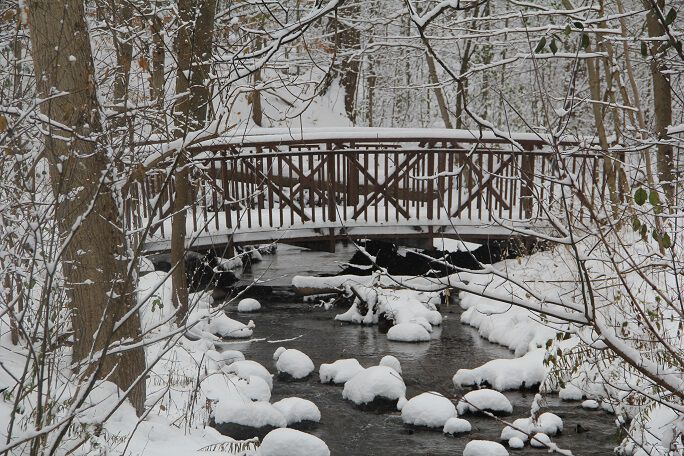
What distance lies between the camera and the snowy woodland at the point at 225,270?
284 cm

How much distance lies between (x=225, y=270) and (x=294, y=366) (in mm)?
3220

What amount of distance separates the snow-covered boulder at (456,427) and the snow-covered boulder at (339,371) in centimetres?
142

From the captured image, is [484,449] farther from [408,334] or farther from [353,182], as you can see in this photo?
[353,182]

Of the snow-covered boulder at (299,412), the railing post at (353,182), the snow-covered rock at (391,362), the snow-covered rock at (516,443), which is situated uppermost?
the railing post at (353,182)

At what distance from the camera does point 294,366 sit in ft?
26.3

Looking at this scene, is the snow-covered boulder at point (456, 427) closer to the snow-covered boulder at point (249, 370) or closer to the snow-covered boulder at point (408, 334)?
the snow-covered boulder at point (249, 370)

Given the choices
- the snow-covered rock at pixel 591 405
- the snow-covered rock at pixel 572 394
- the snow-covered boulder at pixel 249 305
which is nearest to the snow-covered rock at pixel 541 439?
the snow-covered rock at pixel 591 405

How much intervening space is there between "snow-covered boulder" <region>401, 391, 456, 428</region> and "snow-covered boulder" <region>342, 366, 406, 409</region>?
1.02ft

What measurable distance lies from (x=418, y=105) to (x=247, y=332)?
19.6 m

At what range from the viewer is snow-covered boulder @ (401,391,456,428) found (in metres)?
6.80

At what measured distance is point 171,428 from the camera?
5.58 metres

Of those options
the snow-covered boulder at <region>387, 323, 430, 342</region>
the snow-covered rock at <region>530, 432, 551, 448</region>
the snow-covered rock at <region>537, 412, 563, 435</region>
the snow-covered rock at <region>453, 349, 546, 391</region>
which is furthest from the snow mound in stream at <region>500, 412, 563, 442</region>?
the snow-covered boulder at <region>387, 323, 430, 342</region>

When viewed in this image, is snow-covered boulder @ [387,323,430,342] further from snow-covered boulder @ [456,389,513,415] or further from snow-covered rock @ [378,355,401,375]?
snow-covered boulder @ [456,389,513,415]

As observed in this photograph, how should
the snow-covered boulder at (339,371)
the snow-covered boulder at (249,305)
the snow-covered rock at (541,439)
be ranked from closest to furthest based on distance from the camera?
the snow-covered rock at (541,439) → the snow-covered boulder at (339,371) → the snow-covered boulder at (249,305)
